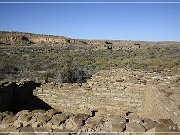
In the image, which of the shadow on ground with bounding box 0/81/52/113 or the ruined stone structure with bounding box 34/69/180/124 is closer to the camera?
the ruined stone structure with bounding box 34/69/180/124

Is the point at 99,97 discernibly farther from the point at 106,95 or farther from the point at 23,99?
the point at 23,99

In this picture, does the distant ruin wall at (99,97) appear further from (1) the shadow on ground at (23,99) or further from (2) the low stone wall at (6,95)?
(2) the low stone wall at (6,95)

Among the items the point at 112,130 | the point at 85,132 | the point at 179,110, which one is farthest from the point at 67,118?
the point at 179,110

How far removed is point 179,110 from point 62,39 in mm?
77899

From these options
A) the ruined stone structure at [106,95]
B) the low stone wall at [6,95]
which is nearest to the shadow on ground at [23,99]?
the low stone wall at [6,95]

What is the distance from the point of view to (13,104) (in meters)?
9.16

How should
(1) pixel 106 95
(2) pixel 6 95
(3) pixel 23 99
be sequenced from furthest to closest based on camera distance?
(3) pixel 23 99, (1) pixel 106 95, (2) pixel 6 95

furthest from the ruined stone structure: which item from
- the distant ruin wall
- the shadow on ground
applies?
the shadow on ground

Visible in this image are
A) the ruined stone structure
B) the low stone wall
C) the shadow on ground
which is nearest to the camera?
the low stone wall

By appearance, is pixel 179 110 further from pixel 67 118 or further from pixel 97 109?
pixel 97 109

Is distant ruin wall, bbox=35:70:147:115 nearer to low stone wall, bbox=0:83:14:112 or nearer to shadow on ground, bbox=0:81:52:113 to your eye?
shadow on ground, bbox=0:81:52:113

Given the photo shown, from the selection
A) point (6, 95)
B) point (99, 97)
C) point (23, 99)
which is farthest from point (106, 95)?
point (6, 95)

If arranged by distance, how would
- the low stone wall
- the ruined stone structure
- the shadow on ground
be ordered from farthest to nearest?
the shadow on ground
the ruined stone structure
the low stone wall

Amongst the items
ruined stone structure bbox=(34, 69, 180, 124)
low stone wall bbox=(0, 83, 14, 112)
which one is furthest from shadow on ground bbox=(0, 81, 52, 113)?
ruined stone structure bbox=(34, 69, 180, 124)
